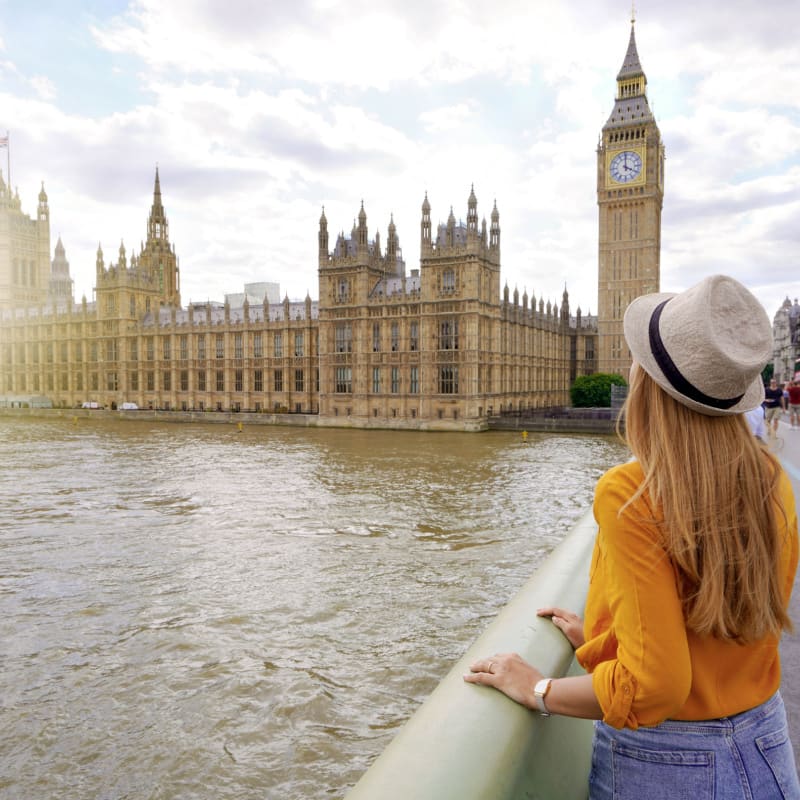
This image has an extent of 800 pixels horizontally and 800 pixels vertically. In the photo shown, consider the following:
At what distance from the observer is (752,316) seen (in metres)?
1.86

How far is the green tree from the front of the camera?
54938 mm

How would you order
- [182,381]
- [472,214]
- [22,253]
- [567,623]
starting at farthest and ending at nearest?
[22,253]
[182,381]
[472,214]
[567,623]

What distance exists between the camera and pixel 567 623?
2305mm

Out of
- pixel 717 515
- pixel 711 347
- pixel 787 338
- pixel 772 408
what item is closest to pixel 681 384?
pixel 711 347

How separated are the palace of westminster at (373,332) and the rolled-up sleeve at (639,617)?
4548cm

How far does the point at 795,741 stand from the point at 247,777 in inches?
184

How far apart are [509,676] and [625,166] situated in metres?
67.8

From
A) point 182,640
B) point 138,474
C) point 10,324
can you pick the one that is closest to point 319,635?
point 182,640

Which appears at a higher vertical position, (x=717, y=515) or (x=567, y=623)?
(x=717, y=515)

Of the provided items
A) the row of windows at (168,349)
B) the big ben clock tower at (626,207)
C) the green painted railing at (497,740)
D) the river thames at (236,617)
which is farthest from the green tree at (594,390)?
the green painted railing at (497,740)

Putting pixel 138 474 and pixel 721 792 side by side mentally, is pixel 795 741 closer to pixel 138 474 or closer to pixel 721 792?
pixel 721 792

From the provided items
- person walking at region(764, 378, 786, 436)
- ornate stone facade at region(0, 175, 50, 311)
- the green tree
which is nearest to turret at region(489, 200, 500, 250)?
the green tree

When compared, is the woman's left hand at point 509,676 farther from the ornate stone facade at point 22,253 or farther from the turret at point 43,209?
the turret at point 43,209

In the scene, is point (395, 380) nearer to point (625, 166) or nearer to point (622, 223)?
point (622, 223)
